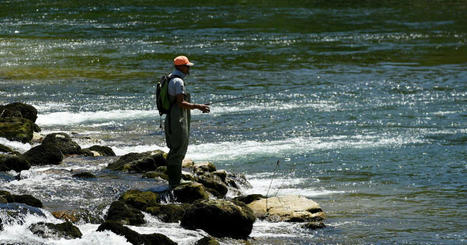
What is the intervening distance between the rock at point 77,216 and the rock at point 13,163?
2729 millimetres

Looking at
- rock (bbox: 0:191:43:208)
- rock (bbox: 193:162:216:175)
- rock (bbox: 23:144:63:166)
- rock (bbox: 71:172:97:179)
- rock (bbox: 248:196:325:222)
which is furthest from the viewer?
rock (bbox: 23:144:63:166)

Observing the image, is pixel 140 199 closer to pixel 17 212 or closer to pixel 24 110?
pixel 17 212

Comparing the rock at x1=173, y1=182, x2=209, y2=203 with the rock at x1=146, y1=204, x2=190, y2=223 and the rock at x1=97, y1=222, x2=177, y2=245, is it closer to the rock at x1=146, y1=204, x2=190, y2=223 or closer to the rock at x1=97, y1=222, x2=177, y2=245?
the rock at x1=146, y1=204, x2=190, y2=223

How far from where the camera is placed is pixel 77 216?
11305mm

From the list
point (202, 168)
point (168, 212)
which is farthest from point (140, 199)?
point (202, 168)

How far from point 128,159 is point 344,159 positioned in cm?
471

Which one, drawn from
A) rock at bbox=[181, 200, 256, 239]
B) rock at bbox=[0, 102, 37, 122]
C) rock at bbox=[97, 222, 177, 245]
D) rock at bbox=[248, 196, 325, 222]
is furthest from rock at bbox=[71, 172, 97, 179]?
rock at bbox=[0, 102, 37, 122]

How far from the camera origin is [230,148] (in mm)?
18344

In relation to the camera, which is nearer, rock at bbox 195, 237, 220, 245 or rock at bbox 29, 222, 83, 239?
rock at bbox 29, 222, 83, 239

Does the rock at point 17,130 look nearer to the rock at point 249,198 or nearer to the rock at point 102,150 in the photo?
the rock at point 102,150

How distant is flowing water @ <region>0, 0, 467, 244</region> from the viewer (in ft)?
42.3

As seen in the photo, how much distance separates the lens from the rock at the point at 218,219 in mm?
11125

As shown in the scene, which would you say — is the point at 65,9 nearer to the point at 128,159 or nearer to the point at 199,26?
the point at 199,26

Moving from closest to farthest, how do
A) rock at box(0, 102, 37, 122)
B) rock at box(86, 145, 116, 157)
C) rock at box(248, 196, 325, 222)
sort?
rock at box(248, 196, 325, 222)
rock at box(86, 145, 116, 157)
rock at box(0, 102, 37, 122)
